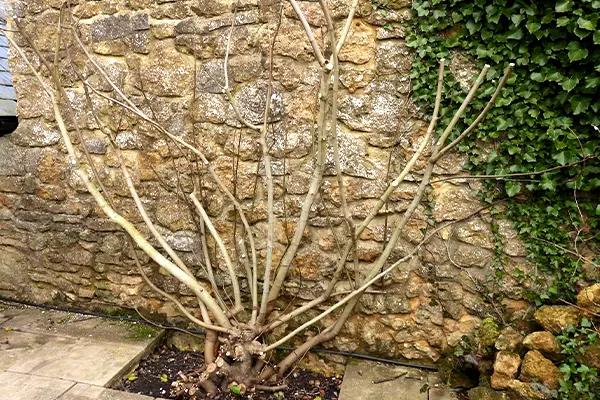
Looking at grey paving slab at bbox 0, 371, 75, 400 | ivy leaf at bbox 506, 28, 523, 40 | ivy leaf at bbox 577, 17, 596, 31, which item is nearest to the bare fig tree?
ivy leaf at bbox 506, 28, 523, 40

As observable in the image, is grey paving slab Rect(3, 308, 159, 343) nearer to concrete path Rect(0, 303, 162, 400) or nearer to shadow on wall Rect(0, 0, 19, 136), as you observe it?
concrete path Rect(0, 303, 162, 400)

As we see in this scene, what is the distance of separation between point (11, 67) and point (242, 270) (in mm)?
2049

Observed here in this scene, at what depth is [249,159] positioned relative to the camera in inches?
108

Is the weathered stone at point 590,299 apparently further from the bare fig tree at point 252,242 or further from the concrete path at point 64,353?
the concrete path at point 64,353

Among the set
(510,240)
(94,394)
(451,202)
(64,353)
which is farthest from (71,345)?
(510,240)

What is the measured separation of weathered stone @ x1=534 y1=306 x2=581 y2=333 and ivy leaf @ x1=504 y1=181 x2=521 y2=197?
58cm

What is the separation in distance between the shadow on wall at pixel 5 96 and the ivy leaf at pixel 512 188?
314cm

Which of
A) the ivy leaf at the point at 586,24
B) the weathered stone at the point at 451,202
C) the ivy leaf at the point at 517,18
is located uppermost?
the ivy leaf at the point at 517,18

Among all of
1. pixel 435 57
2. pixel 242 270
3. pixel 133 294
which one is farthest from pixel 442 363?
pixel 133 294

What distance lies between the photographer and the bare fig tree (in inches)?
89.9

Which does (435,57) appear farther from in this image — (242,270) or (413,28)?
(242,270)

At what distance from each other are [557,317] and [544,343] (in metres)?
0.15

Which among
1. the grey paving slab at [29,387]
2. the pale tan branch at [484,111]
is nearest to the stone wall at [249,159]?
the pale tan branch at [484,111]

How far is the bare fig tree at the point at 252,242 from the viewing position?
2.28m
